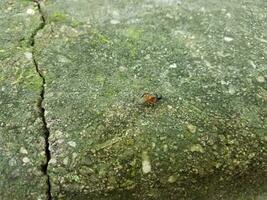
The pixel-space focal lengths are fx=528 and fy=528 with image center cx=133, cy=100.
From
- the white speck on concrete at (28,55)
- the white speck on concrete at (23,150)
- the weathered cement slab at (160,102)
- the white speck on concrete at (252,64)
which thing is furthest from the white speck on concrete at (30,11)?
the white speck on concrete at (252,64)

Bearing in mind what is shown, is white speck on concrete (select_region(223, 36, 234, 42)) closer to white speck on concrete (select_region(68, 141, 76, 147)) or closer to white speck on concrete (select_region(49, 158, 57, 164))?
white speck on concrete (select_region(68, 141, 76, 147))

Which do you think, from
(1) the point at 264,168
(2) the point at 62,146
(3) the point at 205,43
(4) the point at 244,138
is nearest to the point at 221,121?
(4) the point at 244,138

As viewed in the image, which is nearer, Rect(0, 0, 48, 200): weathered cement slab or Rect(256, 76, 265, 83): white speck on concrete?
Rect(0, 0, 48, 200): weathered cement slab

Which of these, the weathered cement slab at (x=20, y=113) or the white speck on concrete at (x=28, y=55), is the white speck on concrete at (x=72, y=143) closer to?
the weathered cement slab at (x=20, y=113)

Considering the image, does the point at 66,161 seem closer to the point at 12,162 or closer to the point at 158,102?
the point at 12,162

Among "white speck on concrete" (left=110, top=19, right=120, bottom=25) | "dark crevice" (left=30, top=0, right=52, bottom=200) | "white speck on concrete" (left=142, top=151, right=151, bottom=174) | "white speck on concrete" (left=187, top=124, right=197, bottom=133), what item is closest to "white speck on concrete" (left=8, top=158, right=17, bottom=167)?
"dark crevice" (left=30, top=0, right=52, bottom=200)

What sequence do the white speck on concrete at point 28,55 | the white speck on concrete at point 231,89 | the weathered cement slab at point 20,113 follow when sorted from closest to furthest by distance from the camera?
the weathered cement slab at point 20,113
the white speck on concrete at point 231,89
the white speck on concrete at point 28,55
